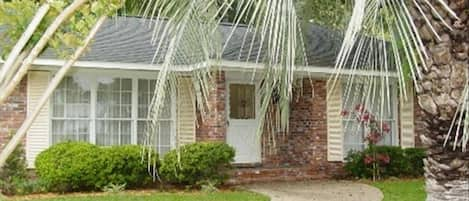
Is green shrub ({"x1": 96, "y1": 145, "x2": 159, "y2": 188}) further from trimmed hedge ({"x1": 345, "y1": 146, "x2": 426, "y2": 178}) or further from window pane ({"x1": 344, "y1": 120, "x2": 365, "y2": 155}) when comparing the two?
window pane ({"x1": 344, "y1": 120, "x2": 365, "y2": 155})

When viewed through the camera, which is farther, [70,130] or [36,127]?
[70,130]

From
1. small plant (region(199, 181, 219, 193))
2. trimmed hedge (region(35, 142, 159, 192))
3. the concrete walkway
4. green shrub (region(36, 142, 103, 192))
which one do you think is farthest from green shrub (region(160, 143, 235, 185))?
green shrub (region(36, 142, 103, 192))

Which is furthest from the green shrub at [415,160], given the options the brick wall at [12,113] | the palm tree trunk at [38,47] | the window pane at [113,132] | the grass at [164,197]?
the palm tree trunk at [38,47]

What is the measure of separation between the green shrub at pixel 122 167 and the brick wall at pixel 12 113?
6.84 feet

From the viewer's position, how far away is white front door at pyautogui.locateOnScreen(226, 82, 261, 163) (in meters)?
15.3

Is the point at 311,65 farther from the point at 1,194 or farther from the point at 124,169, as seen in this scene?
Result: the point at 1,194

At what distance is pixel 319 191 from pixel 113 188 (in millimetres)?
4071

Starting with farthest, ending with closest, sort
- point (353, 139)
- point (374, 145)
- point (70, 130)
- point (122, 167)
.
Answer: point (353, 139)
point (374, 145)
point (70, 130)
point (122, 167)

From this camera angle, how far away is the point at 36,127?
12.8 m

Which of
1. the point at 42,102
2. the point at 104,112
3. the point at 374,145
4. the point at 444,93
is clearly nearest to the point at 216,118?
the point at 104,112

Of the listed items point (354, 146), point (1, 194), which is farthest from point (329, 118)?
point (1, 194)

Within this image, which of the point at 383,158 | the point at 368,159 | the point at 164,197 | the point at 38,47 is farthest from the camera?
the point at 383,158

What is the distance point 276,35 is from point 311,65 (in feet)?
33.6

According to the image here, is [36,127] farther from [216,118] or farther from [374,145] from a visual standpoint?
[374,145]
